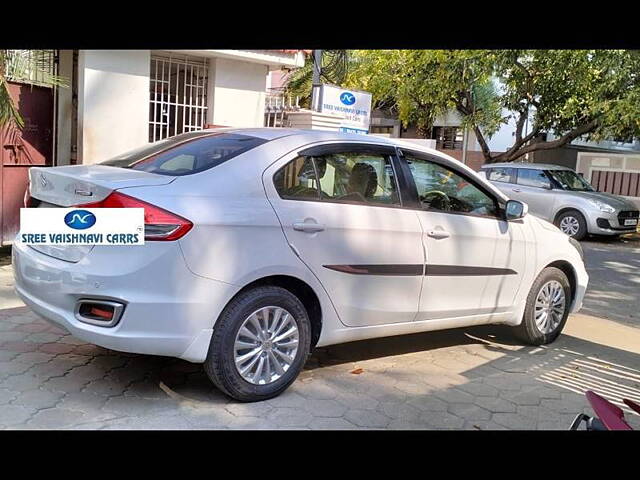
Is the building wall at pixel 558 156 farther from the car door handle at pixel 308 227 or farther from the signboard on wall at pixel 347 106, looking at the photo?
the car door handle at pixel 308 227

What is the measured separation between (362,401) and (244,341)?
92 centimetres

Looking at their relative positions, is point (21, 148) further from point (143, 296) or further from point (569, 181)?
point (569, 181)

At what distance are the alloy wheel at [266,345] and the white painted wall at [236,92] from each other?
21.3 ft

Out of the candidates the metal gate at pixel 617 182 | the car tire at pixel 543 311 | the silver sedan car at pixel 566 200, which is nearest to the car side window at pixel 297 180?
the car tire at pixel 543 311

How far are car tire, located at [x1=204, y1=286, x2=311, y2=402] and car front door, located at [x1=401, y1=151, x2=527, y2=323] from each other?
3.59 feet

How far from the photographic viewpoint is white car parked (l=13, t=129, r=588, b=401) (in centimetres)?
345

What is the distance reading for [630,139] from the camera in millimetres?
17750

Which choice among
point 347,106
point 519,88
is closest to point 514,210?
point 347,106

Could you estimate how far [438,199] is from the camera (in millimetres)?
4766

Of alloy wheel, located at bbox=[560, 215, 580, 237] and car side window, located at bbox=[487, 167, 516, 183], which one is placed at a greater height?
car side window, located at bbox=[487, 167, 516, 183]

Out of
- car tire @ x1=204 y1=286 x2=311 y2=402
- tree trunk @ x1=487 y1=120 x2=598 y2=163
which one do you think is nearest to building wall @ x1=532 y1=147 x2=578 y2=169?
tree trunk @ x1=487 y1=120 x2=598 y2=163
